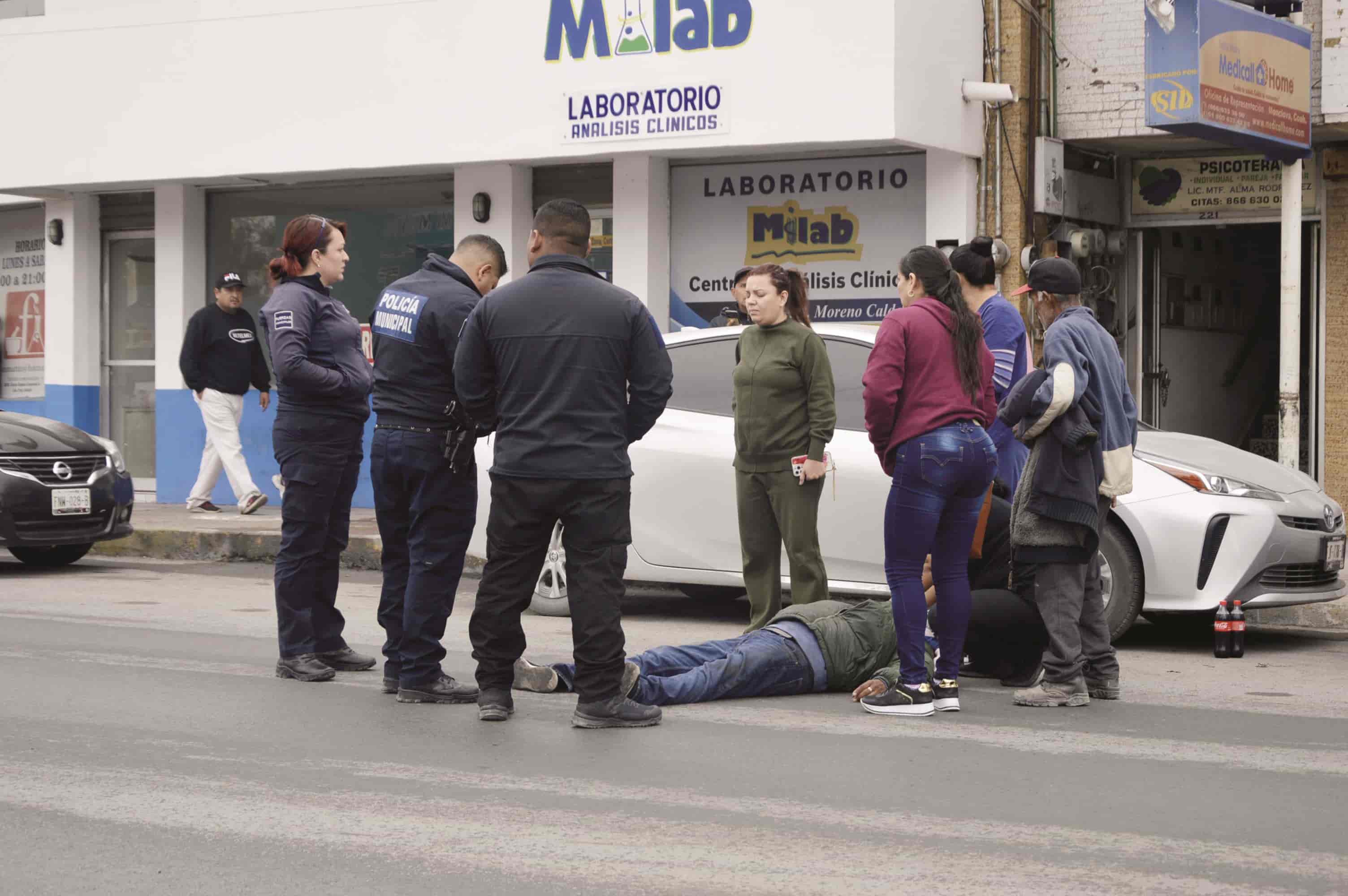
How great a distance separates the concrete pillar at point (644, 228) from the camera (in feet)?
48.0

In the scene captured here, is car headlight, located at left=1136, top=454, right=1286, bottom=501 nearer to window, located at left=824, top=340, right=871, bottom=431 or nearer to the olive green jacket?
window, located at left=824, top=340, right=871, bottom=431

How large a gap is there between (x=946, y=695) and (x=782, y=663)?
680 mm

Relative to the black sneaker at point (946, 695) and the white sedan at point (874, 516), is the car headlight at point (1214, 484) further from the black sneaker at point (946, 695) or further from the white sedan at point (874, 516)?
the black sneaker at point (946, 695)

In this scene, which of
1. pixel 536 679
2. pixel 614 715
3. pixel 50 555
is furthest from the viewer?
pixel 50 555

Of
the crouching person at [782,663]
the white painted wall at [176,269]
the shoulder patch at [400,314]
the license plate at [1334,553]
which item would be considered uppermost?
the white painted wall at [176,269]

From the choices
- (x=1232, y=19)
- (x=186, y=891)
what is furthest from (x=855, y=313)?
(x=186, y=891)

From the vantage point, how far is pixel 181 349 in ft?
51.5

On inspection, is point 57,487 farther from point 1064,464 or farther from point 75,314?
point 1064,464

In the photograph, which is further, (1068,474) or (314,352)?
(314,352)

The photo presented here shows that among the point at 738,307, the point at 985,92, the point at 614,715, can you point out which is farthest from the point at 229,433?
the point at 614,715

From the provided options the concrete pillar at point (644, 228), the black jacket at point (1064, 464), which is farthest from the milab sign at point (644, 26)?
the black jacket at point (1064, 464)

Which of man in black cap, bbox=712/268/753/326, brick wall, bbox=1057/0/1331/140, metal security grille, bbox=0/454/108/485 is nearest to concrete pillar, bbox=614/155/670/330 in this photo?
man in black cap, bbox=712/268/753/326

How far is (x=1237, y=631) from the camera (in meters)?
8.80

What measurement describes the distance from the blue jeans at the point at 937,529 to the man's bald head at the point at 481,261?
5.87ft
